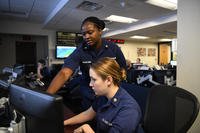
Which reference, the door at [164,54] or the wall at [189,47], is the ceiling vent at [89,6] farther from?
the door at [164,54]

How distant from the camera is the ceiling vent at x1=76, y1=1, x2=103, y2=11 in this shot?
4.09 m

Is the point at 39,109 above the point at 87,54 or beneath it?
beneath

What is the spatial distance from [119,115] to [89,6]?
3610 mm

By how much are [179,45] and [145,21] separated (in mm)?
3699

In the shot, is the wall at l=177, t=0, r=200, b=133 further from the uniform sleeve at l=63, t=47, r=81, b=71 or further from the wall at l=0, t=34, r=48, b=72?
the wall at l=0, t=34, r=48, b=72

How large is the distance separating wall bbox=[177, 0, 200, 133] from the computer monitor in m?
2.10

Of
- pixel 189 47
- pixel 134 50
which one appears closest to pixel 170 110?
pixel 189 47

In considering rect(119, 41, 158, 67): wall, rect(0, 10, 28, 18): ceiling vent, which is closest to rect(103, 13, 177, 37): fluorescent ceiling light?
rect(119, 41, 158, 67): wall

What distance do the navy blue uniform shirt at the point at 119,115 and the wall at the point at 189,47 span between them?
158 centimetres

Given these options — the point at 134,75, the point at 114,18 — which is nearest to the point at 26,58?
the point at 114,18

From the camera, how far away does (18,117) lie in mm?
1136

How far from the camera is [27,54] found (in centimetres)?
774

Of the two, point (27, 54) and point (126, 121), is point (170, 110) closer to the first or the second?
point (126, 121)

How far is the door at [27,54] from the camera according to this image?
7621 millimetres
